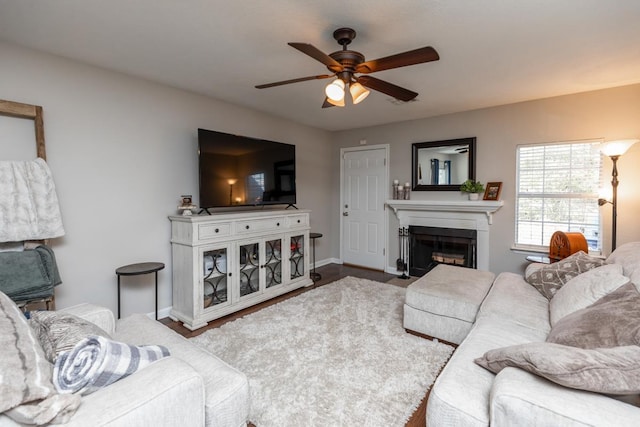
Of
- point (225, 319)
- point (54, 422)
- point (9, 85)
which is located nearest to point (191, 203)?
point (225, 319)

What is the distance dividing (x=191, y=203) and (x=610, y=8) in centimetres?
359

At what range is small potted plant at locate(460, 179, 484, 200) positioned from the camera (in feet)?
13.2

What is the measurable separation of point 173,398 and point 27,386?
0.40 m

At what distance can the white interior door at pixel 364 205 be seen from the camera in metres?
5.00

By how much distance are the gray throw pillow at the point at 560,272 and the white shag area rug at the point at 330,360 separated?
0.89m

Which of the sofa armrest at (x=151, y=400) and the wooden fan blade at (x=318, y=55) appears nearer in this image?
the sofa armrest at (x=151, y=400)

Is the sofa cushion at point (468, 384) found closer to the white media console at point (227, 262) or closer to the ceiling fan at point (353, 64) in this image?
the ceiling fan at point (353, 64)

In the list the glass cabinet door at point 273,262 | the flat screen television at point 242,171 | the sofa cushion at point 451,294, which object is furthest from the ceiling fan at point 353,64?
the glass cabinet door at point 273,262

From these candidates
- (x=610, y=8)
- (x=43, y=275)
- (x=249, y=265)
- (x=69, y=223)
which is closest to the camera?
(x=610, y=8)

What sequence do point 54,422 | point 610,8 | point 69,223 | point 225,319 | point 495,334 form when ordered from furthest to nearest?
1. point 225,319
2. point 69,223
3. point 610,8
4. point 495,334
5. point 54,422

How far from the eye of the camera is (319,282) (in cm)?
440

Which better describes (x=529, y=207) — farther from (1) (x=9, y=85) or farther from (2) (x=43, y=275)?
(1) (x=9, y=85)

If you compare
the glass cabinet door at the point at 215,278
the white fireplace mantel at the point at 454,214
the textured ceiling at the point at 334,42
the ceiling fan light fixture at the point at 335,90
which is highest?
the textured ceiling at the point at 334,42

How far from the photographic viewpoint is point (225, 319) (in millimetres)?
3129
